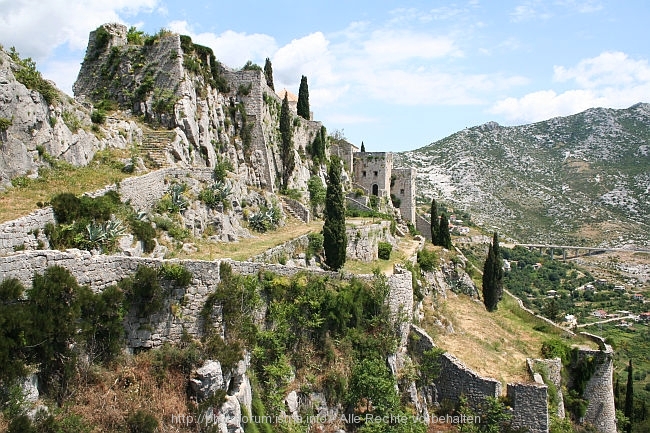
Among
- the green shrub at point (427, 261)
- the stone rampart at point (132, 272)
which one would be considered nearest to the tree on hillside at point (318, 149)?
the green shrub at point (427, 261)

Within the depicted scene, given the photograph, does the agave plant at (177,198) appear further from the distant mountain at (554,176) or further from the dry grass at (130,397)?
the distant mountain at (554,176)

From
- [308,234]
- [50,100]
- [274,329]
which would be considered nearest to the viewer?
[274,329]

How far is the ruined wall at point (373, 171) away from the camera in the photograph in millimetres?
52722

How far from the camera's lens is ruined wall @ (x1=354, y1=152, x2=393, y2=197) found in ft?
173

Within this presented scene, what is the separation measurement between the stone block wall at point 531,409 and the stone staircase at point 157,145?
18664 millimetres

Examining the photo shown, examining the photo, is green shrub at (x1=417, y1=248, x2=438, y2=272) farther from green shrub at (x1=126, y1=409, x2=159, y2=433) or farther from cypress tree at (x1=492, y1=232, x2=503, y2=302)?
green shrub at (x1=126, y1=409, x2=159, y2=433)

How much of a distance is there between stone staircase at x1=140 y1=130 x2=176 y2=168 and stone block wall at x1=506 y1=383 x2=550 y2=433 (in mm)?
18664

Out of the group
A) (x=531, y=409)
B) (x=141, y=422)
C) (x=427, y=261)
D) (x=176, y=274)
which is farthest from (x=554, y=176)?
(x=141, y=422)

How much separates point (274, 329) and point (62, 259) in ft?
21.9

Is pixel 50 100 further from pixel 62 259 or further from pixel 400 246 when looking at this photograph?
pixel 400 246

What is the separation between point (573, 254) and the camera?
4107 inches

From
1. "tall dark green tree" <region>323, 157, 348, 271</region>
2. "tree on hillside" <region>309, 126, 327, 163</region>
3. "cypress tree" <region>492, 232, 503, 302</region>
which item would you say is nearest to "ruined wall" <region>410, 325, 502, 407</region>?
"tall dark green tree" <region>323, 157, 348, 271</region>

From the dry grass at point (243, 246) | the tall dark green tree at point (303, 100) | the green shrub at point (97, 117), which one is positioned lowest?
the dry grass at point (243, 246)

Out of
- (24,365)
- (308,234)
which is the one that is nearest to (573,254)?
(308,234)
